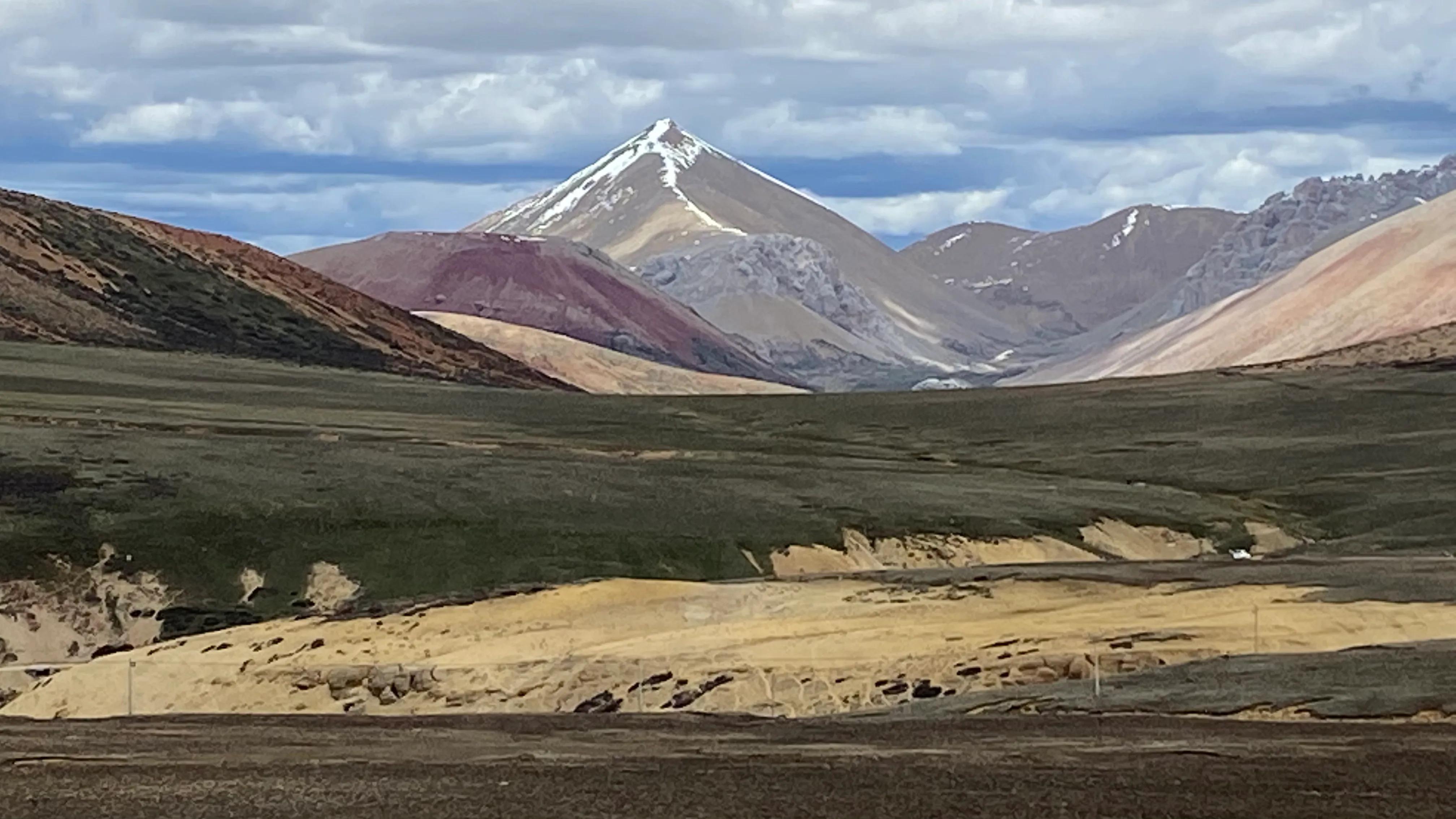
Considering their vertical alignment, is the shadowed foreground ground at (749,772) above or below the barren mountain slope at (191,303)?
below

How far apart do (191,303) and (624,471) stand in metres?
99.3

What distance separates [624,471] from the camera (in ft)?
239

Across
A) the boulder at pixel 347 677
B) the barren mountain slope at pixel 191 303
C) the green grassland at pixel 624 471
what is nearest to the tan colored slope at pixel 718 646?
the boulder at pixel 347 677

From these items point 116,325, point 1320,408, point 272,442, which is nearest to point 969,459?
point 1320,408

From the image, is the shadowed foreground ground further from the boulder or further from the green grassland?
the green grassland

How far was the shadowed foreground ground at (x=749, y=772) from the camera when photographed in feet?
Answer: 60.9

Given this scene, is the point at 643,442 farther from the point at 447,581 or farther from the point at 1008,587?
the point at 1008,587

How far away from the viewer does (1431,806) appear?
18562 millimetres

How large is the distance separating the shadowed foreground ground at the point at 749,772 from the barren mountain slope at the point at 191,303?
11823 cm

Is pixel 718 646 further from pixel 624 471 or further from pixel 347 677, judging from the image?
pixel 624 471

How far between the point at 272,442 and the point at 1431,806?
58752 millimetres

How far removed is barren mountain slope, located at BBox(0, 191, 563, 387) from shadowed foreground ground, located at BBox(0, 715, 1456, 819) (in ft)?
388

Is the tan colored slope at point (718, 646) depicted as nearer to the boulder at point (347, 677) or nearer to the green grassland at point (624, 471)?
the boulder at point (347, 677)

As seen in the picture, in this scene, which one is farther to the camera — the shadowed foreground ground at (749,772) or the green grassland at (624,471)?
the green grassland at (624,471)
